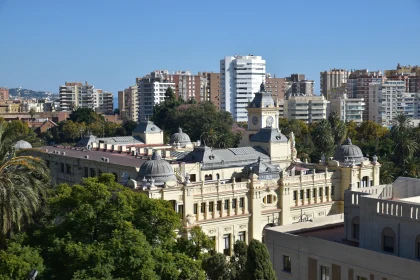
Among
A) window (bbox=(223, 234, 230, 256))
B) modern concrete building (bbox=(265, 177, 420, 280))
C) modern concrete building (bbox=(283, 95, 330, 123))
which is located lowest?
window (bbox=(223, 234, 230, 256))

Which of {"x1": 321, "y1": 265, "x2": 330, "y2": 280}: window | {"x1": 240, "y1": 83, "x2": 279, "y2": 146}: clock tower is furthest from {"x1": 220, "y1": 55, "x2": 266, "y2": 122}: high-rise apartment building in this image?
{"x1": 321, "y1": 265, "x2": 330, "y2": 280}: window

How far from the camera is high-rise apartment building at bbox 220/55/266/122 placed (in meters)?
190

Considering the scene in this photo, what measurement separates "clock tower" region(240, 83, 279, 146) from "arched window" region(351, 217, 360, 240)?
1510 inches

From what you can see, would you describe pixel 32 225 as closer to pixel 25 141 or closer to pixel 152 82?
pixel 25 141

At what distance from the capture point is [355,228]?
31016 mm

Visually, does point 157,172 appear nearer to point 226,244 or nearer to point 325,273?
point 226,244

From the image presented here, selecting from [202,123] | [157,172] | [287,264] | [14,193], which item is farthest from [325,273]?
[202,123]

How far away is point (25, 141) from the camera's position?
232ft

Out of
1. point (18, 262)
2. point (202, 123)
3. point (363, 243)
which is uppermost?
point (202, 123)

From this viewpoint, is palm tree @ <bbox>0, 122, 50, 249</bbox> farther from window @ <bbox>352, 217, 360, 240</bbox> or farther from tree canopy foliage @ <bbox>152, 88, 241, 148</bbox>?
tree canopy foliage @ <bbox>152, 88, 241, 148</bbox>

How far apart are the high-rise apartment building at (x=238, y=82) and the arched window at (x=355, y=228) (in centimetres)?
15902

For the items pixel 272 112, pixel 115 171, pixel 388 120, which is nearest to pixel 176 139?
pixel 272 112

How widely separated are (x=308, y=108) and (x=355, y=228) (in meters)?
134

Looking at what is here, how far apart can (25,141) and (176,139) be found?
16474 mm
